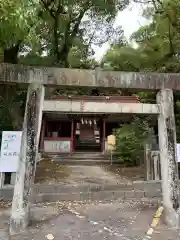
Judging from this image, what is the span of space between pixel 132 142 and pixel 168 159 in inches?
260

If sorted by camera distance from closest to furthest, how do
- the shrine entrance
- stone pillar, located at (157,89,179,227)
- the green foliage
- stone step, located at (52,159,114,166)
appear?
stone pillar, located at (157,89,179,227), the green foliage, stone step, located at (52,159,114,166), the shrine entrance

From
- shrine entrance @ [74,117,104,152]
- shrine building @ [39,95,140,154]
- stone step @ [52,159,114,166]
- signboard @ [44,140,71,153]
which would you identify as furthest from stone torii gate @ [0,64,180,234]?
shrine entrance @ [74,117,104,152]

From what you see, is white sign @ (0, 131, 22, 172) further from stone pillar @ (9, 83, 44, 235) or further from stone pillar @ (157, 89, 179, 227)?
stone pillar @ (157, 89, 179, 227)

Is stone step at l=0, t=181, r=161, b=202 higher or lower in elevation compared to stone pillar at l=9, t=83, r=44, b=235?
lower

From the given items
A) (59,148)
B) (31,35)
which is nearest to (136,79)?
(31,35)

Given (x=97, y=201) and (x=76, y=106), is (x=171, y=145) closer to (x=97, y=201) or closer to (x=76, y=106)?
(x=76, y=106)

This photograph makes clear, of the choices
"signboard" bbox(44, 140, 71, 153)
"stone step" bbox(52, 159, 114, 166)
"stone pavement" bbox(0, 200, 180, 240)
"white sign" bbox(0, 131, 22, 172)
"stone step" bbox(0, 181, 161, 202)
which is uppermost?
"signboard" bbox(44, 140, 71, 153)

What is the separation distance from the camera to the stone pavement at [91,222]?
4834mm

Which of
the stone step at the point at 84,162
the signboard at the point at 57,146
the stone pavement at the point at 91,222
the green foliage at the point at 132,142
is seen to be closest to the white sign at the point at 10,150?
the stone pavement at the point at 91,222

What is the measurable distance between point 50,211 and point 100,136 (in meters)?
12.1

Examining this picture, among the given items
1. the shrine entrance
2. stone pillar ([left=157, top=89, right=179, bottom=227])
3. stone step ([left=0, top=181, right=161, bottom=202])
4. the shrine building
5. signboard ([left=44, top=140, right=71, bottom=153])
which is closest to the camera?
stone pillar ([left=157, top=89, right=179, bottom=227])

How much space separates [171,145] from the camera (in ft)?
18.2

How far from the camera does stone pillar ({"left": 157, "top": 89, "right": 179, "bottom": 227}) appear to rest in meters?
5.38

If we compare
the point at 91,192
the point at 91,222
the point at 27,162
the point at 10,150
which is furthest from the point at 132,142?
the point at 27,162
